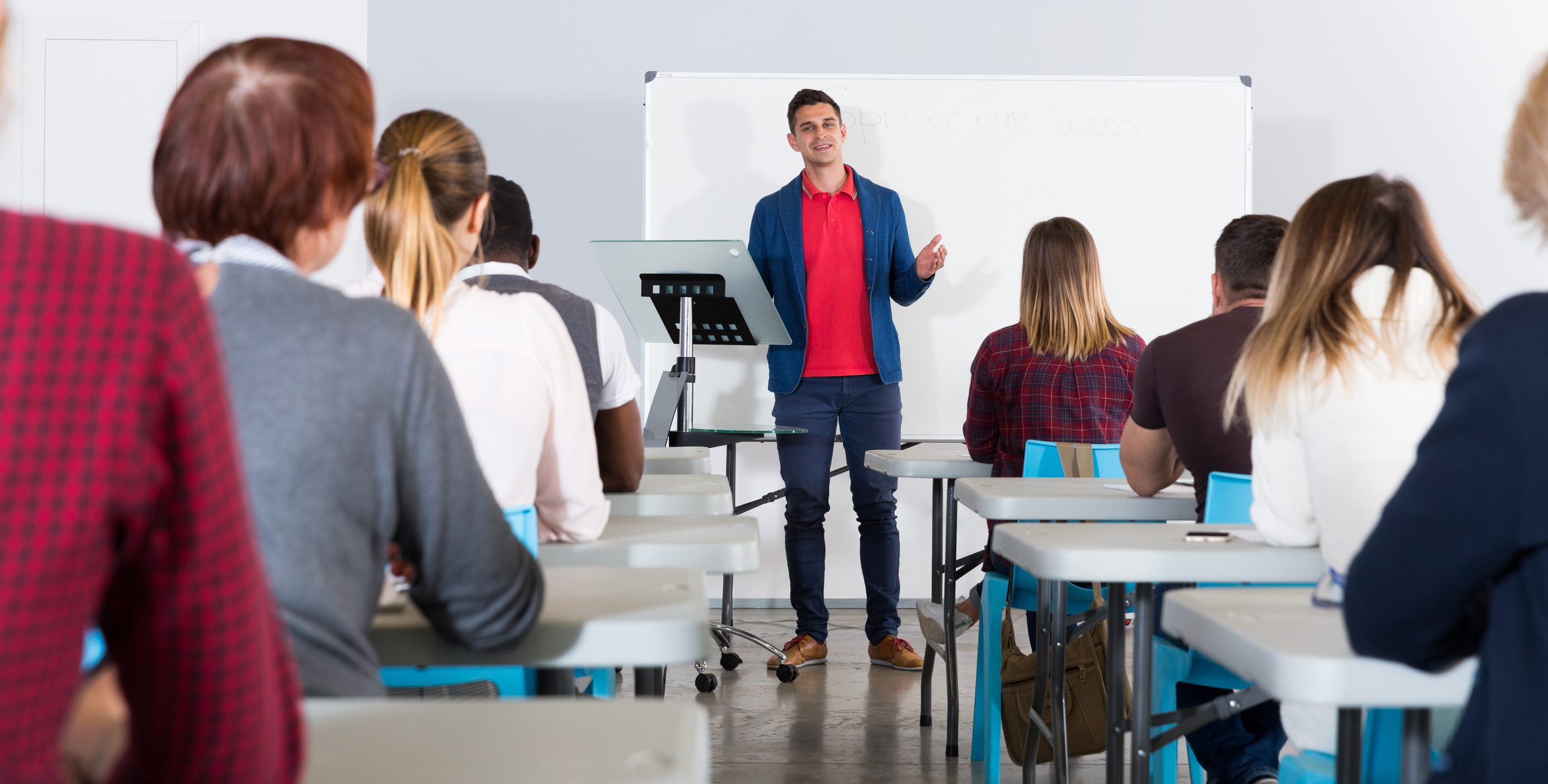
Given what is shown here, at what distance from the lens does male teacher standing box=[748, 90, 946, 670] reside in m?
3.71

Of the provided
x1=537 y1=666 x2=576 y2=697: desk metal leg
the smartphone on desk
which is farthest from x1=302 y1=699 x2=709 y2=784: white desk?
the smartphone on desk

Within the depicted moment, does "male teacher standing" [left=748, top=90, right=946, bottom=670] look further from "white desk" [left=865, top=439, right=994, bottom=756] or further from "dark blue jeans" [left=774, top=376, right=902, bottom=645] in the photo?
"white desk" [left=865, top=439, right=994, bottom=756]

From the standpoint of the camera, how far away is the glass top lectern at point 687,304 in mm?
3219

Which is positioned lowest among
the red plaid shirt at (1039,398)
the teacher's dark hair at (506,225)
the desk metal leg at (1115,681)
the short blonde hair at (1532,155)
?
the desk metal leg at (1115,681)

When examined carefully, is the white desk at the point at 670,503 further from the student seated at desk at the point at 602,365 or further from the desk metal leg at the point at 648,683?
the desk metal leg at the point at 648,683

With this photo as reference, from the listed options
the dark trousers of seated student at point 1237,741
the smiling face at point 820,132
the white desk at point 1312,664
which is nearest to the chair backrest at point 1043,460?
the dark trousers of seated student at point 1237,741

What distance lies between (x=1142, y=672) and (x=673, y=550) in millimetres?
672

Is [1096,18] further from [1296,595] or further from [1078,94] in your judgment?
[1296,595]

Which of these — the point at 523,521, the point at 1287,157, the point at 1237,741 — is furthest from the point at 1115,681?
the point at 1287,157

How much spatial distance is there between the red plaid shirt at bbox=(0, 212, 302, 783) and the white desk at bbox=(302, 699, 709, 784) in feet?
0.42

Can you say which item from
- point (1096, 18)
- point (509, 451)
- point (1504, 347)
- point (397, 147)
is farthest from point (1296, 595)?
point (1096, 18)

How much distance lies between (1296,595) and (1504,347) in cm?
50

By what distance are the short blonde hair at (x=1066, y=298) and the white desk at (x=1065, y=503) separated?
0.77 metres

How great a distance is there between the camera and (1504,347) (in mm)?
761
